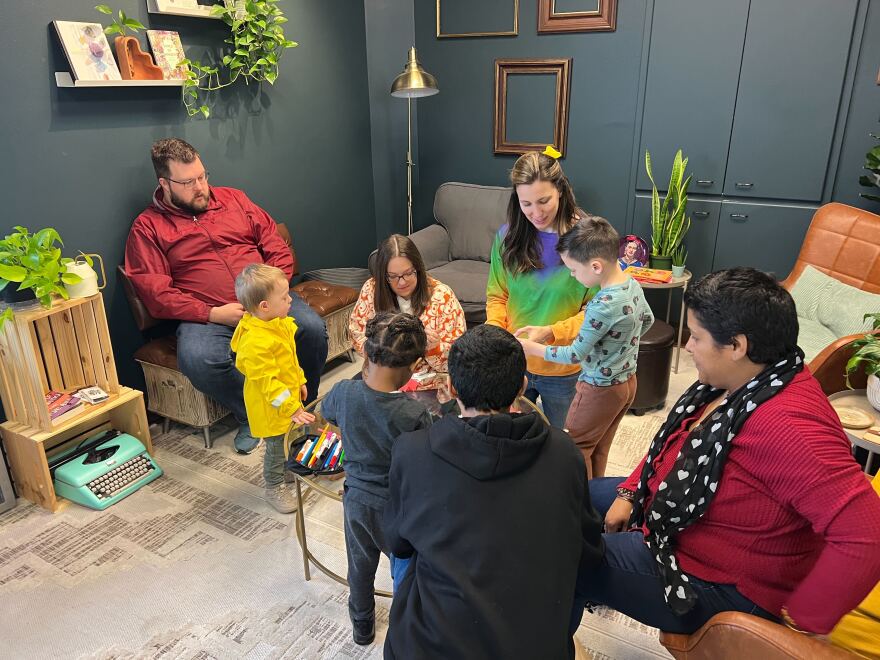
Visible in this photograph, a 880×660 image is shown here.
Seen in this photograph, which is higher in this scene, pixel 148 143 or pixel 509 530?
pixel 148 143

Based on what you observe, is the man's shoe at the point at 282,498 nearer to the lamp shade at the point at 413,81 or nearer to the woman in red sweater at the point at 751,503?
the woman in red sweater at the point at 751,503

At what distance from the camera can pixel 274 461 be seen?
251 centimetres

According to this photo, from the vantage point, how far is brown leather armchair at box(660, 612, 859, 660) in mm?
1132

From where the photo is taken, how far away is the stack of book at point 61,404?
254 centimetres

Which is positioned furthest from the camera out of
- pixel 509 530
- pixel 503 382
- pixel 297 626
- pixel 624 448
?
pixel 624 448

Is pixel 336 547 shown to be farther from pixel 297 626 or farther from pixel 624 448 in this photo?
pixel 624 448

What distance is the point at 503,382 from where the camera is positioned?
4.21 ft

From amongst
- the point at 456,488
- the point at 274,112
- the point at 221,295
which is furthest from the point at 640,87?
the point at 456,488

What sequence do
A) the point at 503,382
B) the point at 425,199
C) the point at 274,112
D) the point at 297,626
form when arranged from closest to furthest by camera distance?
the point at 503,382, the point at 297,626, the point at 274,112, the point at 425,199

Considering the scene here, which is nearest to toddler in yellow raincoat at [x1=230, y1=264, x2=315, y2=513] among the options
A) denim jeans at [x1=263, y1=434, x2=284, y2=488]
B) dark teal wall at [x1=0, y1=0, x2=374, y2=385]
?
denim jeans at [x1=263, y1=434, x2=284, y2=488]

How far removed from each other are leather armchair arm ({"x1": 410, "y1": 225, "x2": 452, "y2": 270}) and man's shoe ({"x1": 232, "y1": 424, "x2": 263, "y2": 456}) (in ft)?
4.95

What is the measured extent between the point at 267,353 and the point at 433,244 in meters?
1.94

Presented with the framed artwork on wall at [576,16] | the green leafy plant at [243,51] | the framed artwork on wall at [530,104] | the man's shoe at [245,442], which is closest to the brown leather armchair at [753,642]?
the man's shoe at [245,442]

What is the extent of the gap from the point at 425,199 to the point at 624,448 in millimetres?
2571
